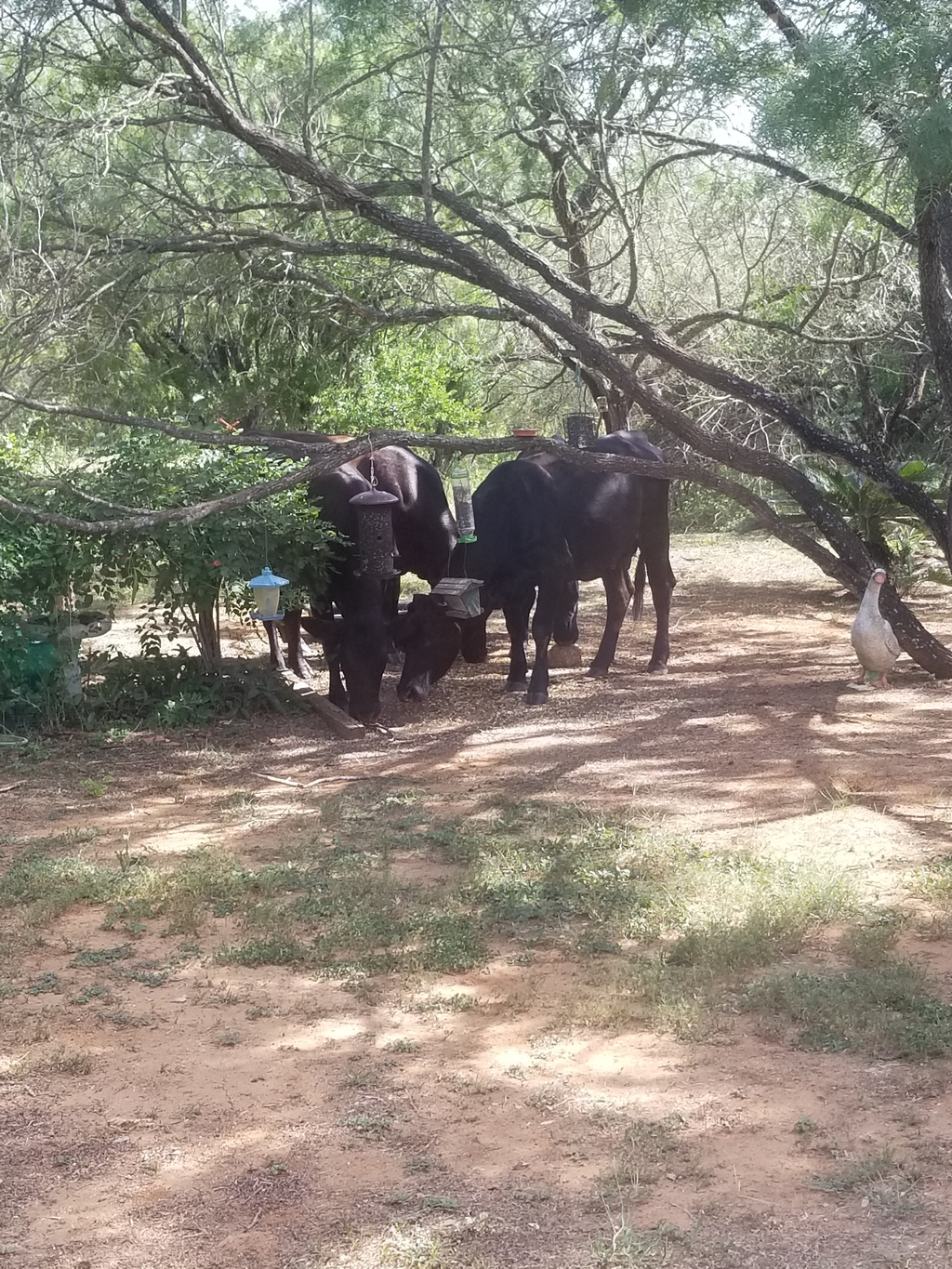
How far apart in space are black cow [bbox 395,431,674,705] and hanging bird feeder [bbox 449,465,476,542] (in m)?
0.50

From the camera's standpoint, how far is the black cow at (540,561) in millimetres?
9773

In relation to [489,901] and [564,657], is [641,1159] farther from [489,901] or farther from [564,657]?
[564,657]

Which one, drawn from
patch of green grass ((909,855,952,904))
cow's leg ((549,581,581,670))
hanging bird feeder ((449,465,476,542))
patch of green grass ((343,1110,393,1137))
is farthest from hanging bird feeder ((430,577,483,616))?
patch of green grass ((343,1110,393,1137))

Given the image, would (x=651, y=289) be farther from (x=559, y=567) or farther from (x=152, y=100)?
(x=152, y=100)

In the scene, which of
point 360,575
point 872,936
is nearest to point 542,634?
point 360,575

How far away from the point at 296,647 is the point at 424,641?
1.45 m

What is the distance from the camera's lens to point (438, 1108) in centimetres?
388

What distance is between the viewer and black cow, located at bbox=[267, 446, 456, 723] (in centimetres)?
927

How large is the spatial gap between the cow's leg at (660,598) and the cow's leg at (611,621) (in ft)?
0.86

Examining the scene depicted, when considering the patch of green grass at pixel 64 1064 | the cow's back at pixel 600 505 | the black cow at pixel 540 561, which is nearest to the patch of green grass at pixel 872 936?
the patch of green grass at pixel 64 1064

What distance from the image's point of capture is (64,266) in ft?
28.8

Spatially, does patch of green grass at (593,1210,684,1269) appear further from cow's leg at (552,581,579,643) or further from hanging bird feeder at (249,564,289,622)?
cow's leg at (552,581,579,643)

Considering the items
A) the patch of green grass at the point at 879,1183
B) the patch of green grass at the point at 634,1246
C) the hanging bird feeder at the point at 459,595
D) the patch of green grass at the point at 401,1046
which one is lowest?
the patch of green grass at the point at 879,1183

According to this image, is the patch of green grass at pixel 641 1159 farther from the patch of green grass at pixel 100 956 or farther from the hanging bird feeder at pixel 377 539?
the hanging bird feeder at pixel 377 539
